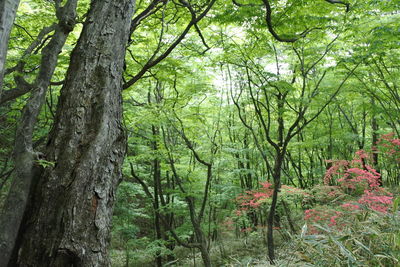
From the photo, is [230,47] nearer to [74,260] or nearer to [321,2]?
[321,2]

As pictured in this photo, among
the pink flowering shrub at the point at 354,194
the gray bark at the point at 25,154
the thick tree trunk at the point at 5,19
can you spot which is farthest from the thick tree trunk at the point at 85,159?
the pink flowering shrub at the point at 354,194

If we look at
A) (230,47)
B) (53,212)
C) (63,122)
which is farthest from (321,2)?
(53,212)

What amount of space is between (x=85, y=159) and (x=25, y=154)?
32 centimetres

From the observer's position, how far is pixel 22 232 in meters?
1.42

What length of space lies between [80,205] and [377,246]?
1.79 metres

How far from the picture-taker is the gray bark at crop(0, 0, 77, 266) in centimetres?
135

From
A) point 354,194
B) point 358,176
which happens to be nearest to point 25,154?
point 358,176

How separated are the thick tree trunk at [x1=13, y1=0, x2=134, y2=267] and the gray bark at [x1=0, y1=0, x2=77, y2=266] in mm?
61

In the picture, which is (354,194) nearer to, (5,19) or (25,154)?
(25,154)

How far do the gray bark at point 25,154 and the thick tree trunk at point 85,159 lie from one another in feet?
0.20

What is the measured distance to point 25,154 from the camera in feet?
4.92

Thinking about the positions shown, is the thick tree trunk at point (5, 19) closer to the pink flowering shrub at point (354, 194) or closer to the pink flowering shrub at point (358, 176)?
the pink flowering shrub at point (354, 194)

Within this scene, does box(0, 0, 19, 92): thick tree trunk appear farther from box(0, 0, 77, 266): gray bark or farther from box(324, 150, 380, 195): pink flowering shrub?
box(324, 150, 380, 195): pink flowering shrub

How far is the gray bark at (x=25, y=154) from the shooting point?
135 cm
